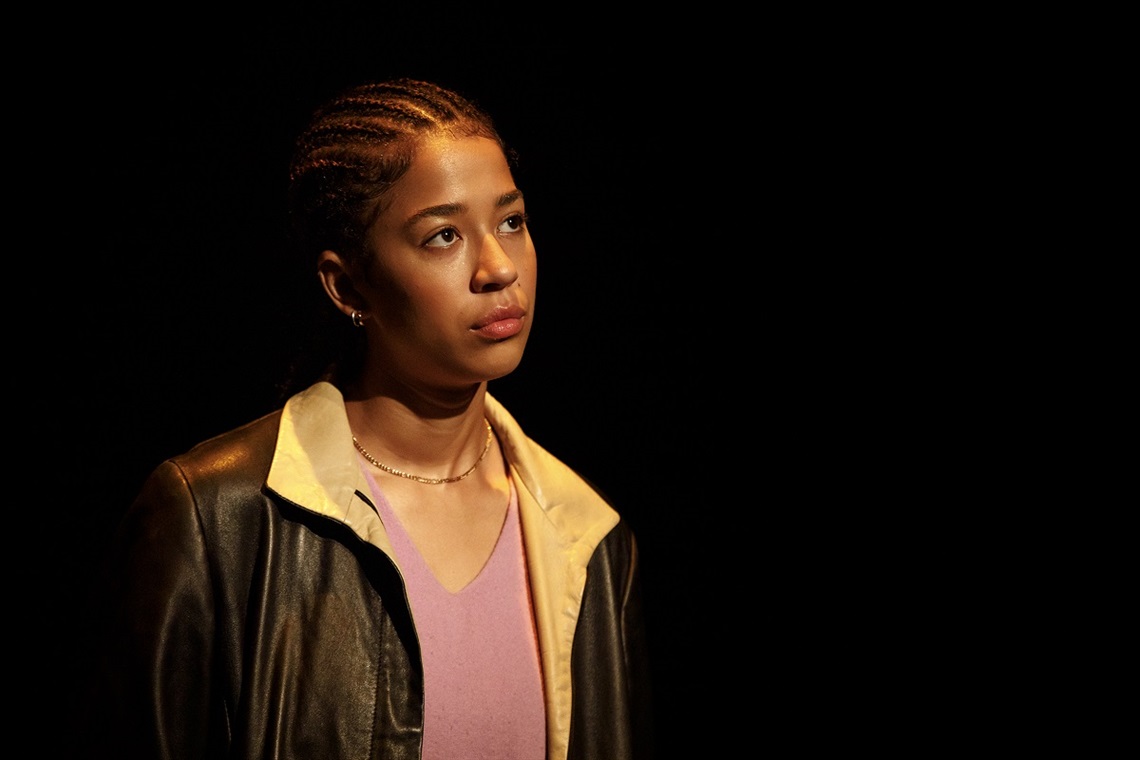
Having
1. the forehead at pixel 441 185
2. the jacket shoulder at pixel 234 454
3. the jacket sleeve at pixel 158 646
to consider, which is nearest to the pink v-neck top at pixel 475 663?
the jacket shoulder at pixel 234 454

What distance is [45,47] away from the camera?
67.6 inches

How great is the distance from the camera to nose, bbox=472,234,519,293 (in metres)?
1.45

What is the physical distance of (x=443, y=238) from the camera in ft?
4.81

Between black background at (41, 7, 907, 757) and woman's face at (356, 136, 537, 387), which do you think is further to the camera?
black background at (41, 7, 907, 757)

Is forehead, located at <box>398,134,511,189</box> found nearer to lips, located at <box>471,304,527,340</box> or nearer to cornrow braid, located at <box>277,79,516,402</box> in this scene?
cornrow braid, located at <box>277,79,516,402</box>

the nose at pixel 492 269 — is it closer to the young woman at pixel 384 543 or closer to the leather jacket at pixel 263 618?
the young woman at pixel 384 543

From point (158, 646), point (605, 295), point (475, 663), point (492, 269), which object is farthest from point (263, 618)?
point (605, 295)

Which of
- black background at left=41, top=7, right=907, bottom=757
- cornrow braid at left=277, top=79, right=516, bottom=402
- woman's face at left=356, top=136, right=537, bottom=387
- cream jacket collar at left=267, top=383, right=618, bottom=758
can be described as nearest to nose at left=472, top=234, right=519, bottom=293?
woman's face at left=356, top=136, right=537, bottom=387

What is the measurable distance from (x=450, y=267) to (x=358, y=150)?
0.65 ft

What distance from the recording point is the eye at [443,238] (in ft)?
4.79

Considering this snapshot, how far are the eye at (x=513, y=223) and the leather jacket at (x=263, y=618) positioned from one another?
33cm

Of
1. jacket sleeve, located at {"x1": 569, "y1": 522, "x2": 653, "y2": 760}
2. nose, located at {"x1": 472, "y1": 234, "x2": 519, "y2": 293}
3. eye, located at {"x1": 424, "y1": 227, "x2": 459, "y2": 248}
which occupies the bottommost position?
jacket sleeve, located at {"x1": 569, "y1": 522, "x2": 653, "y2": 760}

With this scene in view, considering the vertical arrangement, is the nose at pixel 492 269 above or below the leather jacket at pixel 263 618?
above

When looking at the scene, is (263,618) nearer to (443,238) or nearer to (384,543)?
(384,543)
